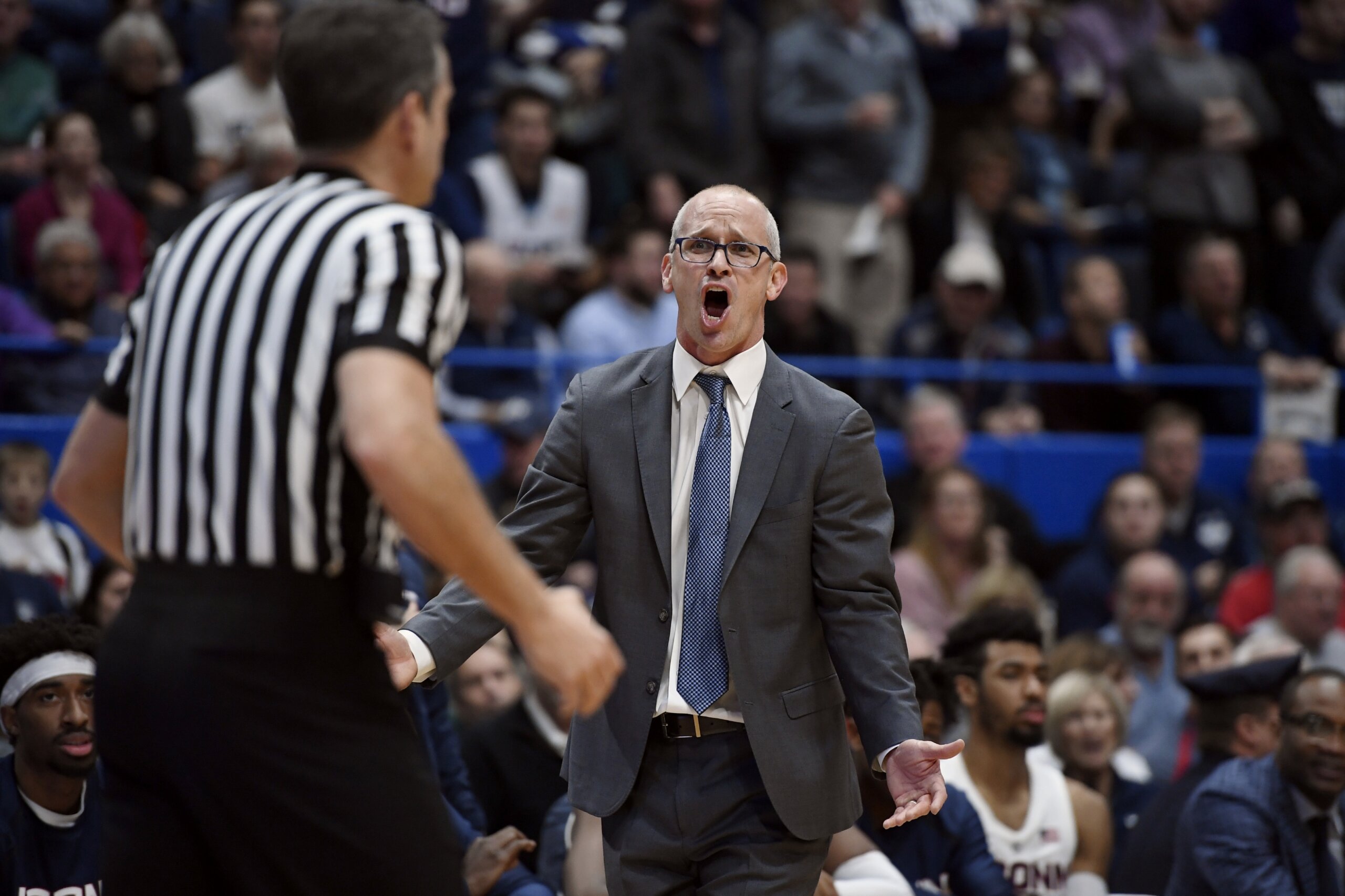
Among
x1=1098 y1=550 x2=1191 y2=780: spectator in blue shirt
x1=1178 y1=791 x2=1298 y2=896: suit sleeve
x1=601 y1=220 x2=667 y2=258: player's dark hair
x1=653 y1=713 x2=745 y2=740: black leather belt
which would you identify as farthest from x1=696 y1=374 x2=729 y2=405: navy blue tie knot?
x1=601 y1=220 x2=667 y2=258: player's dark hair

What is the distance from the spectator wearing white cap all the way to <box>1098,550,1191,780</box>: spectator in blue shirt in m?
1.64

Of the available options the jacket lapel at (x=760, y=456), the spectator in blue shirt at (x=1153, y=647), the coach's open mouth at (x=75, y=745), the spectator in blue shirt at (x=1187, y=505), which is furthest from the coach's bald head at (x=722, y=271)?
the spectator in blue shirt at (x=1187, y=505)

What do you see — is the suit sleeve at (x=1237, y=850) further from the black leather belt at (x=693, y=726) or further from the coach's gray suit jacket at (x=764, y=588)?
the black leather belt at (x=693, y=726)

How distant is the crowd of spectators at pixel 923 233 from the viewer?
7910mm

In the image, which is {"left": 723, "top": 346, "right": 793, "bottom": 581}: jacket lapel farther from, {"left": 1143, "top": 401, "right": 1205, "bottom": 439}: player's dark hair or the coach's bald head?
{"left": 1143, "top": 401, "right": 1205, "bottom": 439}: player's dark hair

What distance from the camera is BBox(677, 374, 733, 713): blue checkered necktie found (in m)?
3.43

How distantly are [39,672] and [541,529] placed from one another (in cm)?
189

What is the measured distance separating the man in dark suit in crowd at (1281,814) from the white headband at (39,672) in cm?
333

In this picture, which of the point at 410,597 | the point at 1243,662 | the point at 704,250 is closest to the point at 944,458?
the point at 1243,662

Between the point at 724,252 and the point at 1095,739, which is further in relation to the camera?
the point at 1095,739

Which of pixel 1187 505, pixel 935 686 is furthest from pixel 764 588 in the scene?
pixel 1187 505

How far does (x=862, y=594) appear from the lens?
3412mm

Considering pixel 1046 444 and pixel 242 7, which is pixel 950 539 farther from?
pixel 242 7

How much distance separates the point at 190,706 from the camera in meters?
2.27
